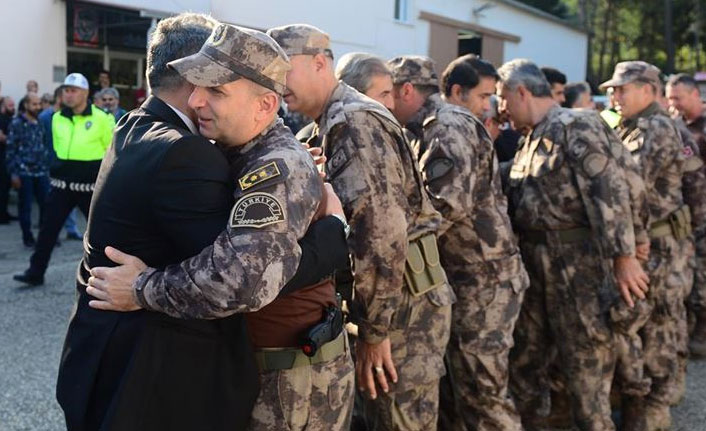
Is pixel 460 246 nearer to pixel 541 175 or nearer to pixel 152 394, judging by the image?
pixel 541 175

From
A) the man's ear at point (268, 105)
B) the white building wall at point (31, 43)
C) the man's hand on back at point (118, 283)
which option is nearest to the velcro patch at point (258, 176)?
the man's ear at point (268, 105)

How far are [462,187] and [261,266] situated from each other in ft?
5.57

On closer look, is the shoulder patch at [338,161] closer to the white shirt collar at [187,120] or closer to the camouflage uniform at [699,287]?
the white shirt collar at [187,120]

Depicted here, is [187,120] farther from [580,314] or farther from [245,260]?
[580,314]

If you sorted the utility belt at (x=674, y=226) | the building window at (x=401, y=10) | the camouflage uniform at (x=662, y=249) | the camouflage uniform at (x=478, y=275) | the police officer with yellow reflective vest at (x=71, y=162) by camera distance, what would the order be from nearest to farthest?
the camouflage uniform at (x=478, y=275), the camouflage uniform at (x=662, y=249), the utility belt at (x=674, y=226), the police officer with yellow reflective vest at (x=71, y=162), the building window at (x=401, y=10)

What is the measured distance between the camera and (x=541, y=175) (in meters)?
3.94

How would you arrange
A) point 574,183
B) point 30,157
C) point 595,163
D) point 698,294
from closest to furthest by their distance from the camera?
point 595,163, point 574,183, point 698,294, point 30,157

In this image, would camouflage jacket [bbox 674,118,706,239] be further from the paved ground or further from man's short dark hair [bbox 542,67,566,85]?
man's short dark hair [bbox 542,67,566,85]

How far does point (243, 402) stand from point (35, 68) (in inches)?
450

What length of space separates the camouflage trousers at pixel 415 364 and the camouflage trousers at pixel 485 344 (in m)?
0.46

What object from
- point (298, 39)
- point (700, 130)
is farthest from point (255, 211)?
point (700, 130)

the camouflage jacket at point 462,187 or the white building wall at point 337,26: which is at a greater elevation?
the white building wall at point 337,26

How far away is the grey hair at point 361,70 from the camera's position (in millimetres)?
3561

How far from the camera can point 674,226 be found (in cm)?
481
